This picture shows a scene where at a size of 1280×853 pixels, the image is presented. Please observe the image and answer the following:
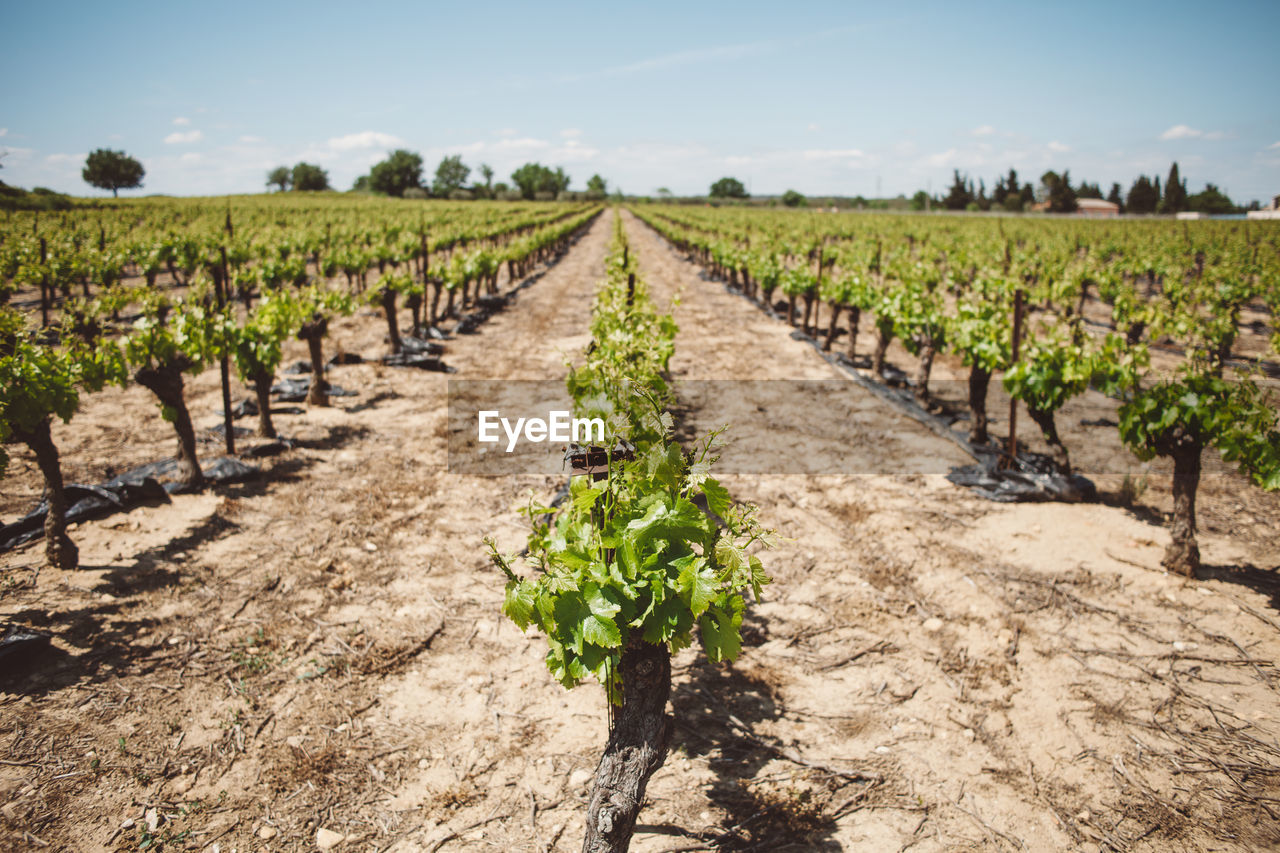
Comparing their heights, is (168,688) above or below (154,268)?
below

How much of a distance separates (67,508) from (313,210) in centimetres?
5353

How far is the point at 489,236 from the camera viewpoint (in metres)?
27.2

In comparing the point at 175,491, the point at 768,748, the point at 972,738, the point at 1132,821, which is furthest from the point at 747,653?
the point at 175,491

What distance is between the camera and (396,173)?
97.5m

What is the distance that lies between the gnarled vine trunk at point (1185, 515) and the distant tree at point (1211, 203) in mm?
112178

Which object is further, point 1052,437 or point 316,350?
point 316,350

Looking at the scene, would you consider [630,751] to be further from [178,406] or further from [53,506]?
[178,406]

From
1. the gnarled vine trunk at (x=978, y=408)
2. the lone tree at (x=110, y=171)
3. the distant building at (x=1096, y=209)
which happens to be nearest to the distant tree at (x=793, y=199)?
the distant building at (x=1096, y=209)

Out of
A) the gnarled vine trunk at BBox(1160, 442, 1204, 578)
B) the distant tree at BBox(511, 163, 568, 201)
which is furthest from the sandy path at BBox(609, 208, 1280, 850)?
the distant tree at BBox(511, 163, 568, 201)

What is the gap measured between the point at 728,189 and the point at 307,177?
278 feet

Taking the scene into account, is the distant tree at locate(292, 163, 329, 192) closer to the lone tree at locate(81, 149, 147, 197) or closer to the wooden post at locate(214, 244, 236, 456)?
the lone tree at locate(81, 149, 147, 197)

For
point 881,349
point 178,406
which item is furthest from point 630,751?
point 881,349

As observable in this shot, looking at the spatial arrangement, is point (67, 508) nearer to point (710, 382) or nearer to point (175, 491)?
point (175, 491)

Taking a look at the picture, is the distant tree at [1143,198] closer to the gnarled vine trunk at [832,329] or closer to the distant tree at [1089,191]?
the distant tree at [1089,191]
